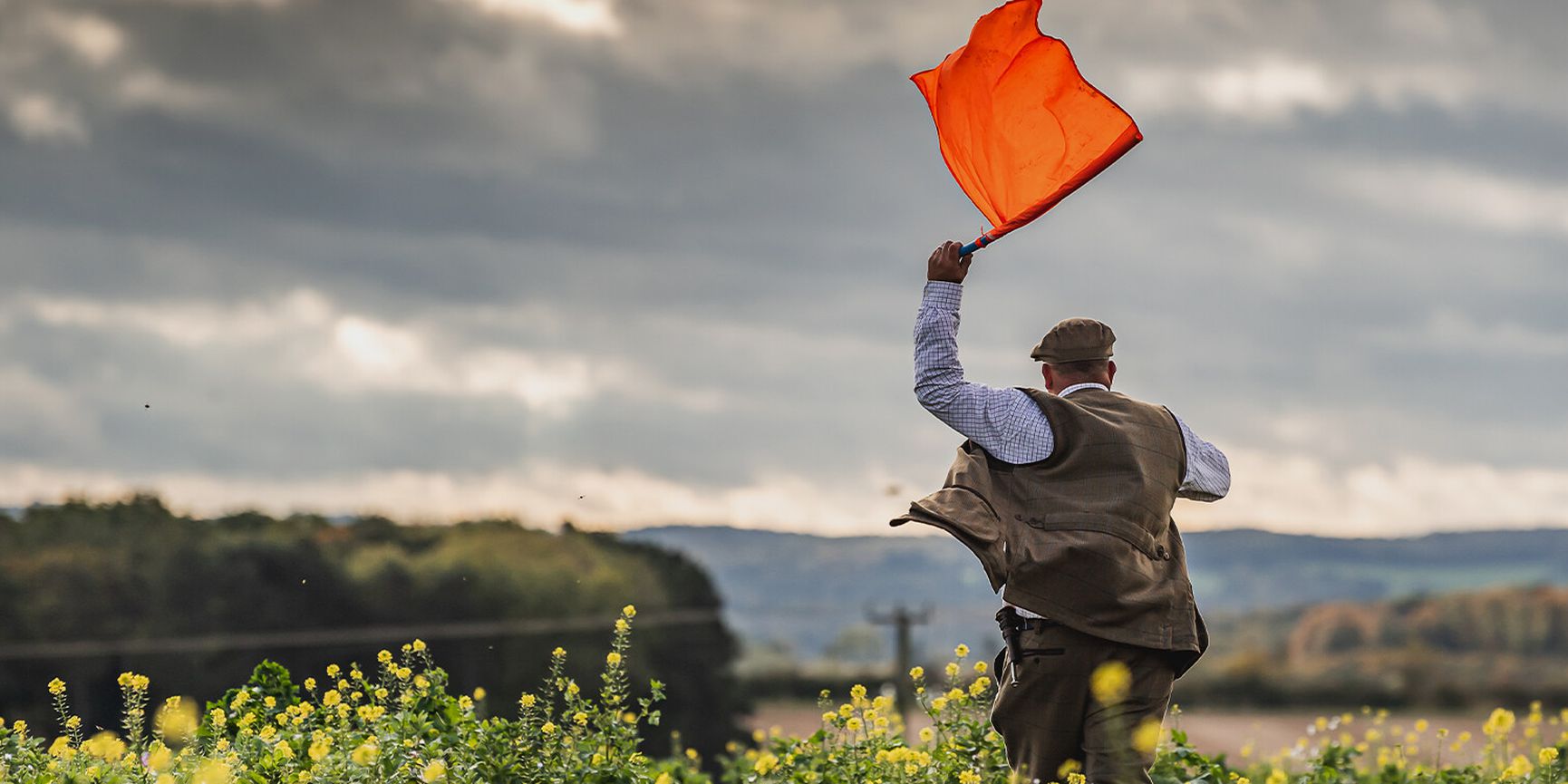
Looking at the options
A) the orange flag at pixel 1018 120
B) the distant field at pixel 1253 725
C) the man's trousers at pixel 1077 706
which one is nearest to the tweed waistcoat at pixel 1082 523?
the man's trousers at pixel 1077 706

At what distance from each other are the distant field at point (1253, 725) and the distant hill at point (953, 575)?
859mm

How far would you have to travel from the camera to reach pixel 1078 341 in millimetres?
5945

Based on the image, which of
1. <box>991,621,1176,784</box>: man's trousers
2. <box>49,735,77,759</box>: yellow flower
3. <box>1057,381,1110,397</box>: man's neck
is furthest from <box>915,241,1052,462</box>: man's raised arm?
<box>49,735,77,759</box>: yellow flower

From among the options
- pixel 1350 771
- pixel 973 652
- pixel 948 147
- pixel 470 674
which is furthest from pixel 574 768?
pixel 470 674

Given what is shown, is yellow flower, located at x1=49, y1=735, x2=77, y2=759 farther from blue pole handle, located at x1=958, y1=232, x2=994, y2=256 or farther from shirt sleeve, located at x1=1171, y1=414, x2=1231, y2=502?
shirt sleeve, located at x1=1171, y1=414, x2=1231, y2=502

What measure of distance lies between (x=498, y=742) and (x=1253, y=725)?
6029mm

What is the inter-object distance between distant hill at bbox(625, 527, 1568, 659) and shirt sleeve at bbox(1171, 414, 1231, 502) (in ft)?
0.80

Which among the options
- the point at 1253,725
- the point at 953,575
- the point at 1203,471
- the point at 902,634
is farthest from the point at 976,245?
the point at 953,575

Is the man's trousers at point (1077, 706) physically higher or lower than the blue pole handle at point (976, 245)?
lower

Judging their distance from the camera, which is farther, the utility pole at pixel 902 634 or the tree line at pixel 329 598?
the utility pole at pixel 902 634

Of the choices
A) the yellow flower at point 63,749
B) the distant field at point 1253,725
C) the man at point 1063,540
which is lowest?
the distant field at point 1253,725

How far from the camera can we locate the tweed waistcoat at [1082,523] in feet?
18.5

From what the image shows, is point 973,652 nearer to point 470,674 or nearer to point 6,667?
point 470,674

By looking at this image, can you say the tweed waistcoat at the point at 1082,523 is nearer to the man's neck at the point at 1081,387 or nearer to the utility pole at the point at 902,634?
the man's neck at the point at 1081,387
